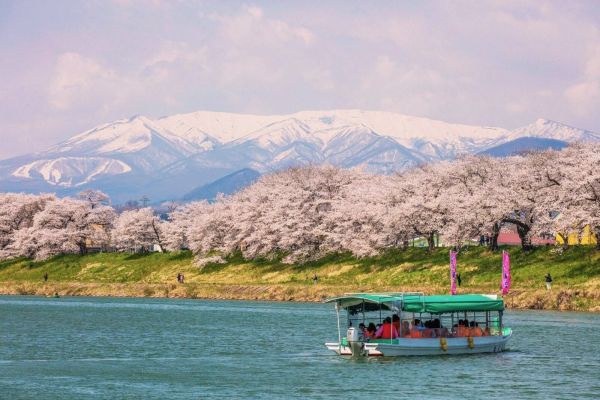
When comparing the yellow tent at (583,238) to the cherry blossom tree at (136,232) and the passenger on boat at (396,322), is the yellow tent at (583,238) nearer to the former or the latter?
the passenger on boat at (396,322)

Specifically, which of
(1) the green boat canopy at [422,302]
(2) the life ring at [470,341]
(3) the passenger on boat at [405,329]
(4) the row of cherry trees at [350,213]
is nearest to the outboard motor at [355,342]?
(1) the green boat canopy at [422,302]

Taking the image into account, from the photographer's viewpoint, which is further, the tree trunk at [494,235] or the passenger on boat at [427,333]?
the tree trunk at [494,235]

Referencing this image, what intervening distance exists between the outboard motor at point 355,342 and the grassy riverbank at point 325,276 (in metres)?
37.0

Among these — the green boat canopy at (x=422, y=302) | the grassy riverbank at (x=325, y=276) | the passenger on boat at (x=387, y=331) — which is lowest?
the passenger on boat at (x=387, y=331)

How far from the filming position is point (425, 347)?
5747 centimetres

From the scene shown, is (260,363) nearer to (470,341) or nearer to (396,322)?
(396,322)

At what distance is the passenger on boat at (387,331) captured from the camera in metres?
56.8

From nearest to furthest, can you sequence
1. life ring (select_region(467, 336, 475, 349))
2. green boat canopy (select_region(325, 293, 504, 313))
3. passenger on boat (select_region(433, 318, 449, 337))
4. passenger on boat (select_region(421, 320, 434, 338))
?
green boat canopy (select_region(325, 293, 504, 313)) < passenger on boat (select_region(421, 320, 434, 338)) < passenger on boat (select_region(433, 318, 449, 337)) < life ring (select_region(467, 336, 475, 349))

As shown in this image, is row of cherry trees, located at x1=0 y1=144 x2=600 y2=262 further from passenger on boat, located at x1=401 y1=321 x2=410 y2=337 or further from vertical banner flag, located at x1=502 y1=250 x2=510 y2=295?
passenger on boat, located at x1=401 y1=321 x2=410 y2=337

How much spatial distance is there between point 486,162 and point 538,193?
16.6 metres

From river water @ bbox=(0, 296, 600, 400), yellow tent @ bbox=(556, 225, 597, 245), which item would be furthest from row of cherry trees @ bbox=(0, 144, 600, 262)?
river water @ bbox=(0, 296, 600, 400)

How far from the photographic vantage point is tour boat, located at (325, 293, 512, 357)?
56312 millimetres

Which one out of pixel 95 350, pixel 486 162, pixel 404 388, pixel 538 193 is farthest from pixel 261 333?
pixel 486 162

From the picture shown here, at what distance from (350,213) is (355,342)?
77.9 metres
